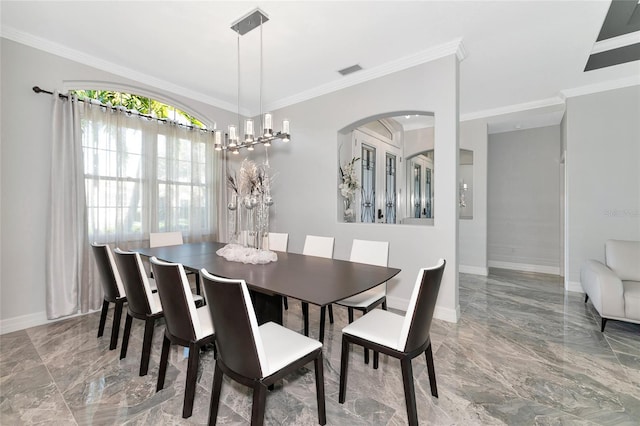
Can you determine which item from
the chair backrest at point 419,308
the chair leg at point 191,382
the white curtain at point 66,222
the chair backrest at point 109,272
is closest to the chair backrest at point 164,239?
the white curtain at point 66,222

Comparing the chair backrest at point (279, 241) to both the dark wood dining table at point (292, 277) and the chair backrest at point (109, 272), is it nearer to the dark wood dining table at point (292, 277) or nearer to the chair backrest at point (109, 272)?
the dark wood dining table at point (292, 277)

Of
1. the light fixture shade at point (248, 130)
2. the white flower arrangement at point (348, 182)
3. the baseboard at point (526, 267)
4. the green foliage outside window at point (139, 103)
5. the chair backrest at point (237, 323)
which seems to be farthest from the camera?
the baseboard at point (526, 267)

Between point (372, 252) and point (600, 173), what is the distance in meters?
3.85

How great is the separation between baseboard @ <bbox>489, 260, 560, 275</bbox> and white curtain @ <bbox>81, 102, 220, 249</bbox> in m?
5.62

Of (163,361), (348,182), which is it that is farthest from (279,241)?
(163,361)

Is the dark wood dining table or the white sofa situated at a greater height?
the dark wood dining table

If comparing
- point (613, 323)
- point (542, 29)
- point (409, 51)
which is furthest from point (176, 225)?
point (613, 323)

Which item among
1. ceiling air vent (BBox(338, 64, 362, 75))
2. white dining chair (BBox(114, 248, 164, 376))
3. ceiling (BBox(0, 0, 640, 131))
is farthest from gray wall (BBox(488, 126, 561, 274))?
white dining chair (BBox(114, 248, 164, 376))

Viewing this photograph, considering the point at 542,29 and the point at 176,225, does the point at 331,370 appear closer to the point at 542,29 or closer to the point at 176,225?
the point at 176,225

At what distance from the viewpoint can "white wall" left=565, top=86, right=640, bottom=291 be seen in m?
3.88

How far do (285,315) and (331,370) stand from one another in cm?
116

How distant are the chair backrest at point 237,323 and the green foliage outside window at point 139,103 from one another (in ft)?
11.4

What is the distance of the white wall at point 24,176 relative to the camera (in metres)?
2.80

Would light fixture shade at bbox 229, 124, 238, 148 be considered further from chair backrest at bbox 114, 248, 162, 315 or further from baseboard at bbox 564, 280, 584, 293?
baseboard at bbox 564, 280, 584, 293
